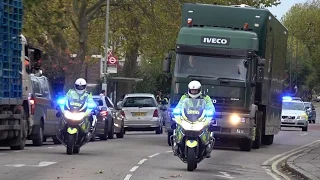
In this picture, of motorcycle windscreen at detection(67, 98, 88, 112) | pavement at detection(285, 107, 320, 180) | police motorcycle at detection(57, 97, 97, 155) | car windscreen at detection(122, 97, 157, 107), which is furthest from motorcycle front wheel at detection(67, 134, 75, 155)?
car windscreen at detection(122, 97, 157, 107)

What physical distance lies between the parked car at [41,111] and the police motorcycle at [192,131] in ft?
24.2

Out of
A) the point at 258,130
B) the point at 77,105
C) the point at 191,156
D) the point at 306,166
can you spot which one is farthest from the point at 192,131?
the point at 258,130

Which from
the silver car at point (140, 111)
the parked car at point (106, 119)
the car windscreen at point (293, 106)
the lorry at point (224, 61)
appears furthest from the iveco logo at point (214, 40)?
the car windscreen at point (293, 106)

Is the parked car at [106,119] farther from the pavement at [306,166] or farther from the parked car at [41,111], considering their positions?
the pavement at [306,166]

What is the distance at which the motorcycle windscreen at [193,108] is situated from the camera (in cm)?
1781

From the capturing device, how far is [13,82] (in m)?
22.2

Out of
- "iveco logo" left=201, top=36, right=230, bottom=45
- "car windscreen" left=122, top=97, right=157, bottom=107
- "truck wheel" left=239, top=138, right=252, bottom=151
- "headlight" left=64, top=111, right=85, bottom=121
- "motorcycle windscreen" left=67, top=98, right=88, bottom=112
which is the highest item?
"iveco logo" left=201, top=36, right=230, bottom=45

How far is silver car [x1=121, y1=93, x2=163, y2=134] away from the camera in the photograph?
37.3 m

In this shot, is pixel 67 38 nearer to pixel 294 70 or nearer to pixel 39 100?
pixel 39 100

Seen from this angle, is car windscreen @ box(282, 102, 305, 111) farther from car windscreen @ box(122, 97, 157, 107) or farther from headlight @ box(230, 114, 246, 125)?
headlight @ box(230, 114, 246, 125)

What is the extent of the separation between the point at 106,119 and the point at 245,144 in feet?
20.9

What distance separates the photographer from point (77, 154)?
21297mm

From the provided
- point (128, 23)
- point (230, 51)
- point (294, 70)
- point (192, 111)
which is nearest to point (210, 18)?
point (230, 51)

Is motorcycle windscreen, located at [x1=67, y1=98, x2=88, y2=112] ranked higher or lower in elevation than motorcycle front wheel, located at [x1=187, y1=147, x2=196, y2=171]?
higher
